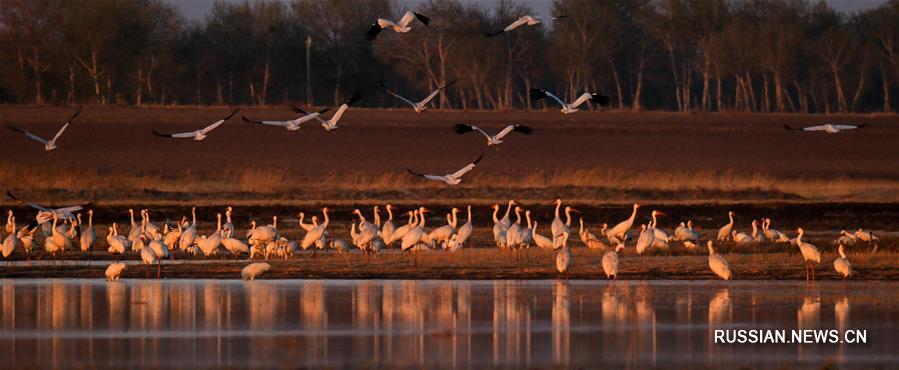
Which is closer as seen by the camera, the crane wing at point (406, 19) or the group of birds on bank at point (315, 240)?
the group of birds on bank at point (315, 240)

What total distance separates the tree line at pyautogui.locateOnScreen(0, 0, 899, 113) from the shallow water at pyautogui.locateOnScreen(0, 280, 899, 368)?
5384 centimetres

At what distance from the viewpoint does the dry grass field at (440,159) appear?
4081cm

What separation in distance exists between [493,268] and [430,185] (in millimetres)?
18834

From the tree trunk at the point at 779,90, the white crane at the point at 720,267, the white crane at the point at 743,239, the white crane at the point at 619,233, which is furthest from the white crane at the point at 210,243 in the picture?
the tree trunk at the point at 779,90

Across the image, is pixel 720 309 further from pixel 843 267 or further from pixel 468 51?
pixel 468 51

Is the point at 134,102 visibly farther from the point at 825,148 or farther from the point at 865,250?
the point at 865,250

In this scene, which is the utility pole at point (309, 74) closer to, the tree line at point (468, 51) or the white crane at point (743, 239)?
the tree line at point (468, 51)

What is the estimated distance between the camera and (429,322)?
17031mm

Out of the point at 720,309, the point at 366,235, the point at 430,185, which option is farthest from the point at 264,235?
the point at 430,185

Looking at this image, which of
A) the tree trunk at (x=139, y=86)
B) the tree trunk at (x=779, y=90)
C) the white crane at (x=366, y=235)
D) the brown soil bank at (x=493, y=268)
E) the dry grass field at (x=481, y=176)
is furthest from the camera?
the tree trunk at (x=779, y=90)

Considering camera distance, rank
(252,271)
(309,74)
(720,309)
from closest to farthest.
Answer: (720,309) → (252,271) → (309,74)

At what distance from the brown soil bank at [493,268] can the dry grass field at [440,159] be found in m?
13.7

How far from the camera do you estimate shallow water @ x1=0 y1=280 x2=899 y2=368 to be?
1450 cm

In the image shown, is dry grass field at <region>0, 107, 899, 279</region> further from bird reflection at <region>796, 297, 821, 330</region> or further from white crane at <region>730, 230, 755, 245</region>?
bird reflection at <region>796, 297, 821, 330</region>
